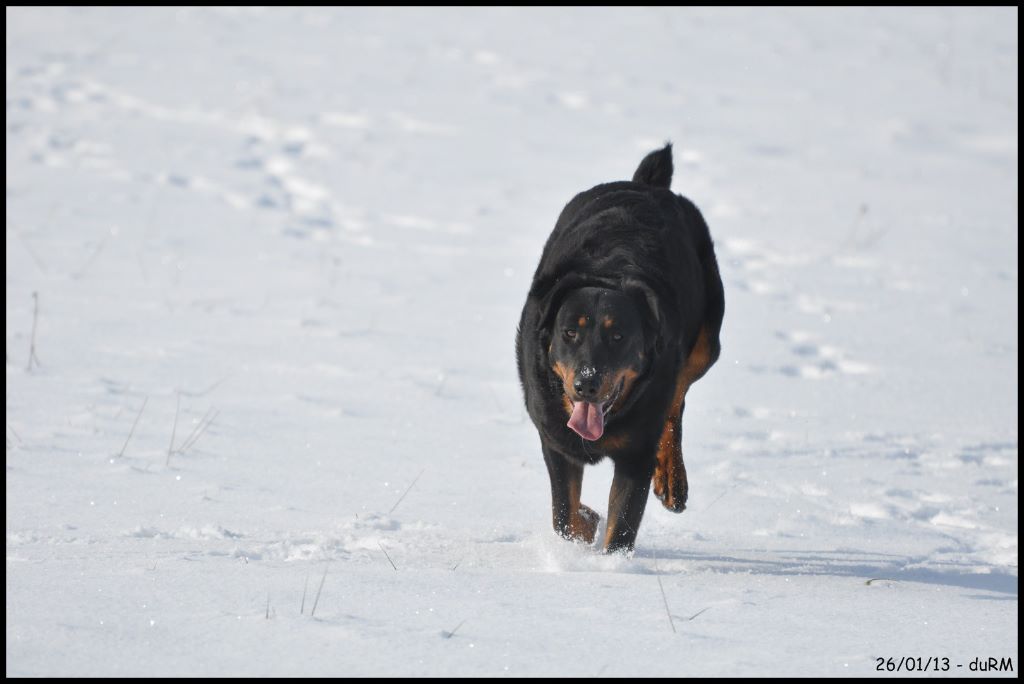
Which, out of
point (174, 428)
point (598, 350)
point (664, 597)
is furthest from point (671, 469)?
point (174, 428)

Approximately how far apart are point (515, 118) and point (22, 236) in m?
4.87

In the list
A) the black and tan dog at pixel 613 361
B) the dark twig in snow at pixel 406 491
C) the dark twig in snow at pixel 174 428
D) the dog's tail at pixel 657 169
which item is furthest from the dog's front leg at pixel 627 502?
the dark twig in snow at pixel 174 428

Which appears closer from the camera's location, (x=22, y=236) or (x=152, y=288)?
(x=152, y=288)

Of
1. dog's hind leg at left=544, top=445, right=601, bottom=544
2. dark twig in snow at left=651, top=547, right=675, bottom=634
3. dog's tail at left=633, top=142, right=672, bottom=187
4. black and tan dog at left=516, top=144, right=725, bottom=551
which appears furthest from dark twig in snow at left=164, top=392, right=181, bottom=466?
dog's tail at left=633, top=142, right=672, bottom=187

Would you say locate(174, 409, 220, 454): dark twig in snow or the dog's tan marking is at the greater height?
the dog's tan marking

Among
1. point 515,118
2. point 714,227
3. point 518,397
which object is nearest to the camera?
point 518,397

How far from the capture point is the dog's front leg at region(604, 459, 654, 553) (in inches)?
140

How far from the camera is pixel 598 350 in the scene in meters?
3.43

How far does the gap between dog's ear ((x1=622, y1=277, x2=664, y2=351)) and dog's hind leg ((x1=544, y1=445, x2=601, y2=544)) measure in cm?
49

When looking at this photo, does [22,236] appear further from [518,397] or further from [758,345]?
[758,345]

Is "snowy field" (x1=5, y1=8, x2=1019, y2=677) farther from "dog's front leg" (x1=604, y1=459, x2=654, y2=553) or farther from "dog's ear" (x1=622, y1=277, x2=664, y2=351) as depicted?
"dog's ear" (x1=622, y1=277, x2=664, y2=351)

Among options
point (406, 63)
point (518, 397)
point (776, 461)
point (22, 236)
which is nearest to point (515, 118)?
point (406, 63)

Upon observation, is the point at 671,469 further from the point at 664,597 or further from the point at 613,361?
the point at 664,597

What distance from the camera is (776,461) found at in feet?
15.9
